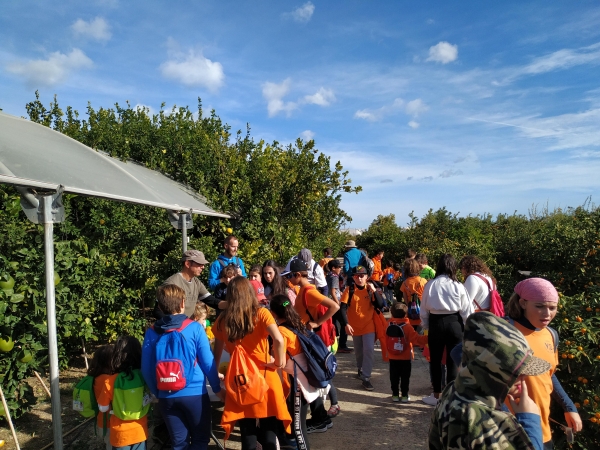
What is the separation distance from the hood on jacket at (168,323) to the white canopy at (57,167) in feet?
4.23

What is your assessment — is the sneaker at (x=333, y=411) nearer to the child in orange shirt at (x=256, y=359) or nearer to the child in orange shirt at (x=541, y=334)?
the child in orange shirt at (x=256, y=359)

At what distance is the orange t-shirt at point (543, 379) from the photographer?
2293 millimetres

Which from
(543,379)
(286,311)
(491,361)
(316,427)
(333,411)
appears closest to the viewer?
(491,361)

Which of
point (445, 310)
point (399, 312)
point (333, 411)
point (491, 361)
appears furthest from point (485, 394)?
point (399, 312)

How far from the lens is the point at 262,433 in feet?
10.5

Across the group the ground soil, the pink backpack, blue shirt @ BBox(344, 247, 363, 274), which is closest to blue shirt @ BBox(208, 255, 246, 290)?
the ground soil

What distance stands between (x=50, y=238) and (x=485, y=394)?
323 cm

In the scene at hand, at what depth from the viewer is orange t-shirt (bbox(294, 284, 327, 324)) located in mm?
4172

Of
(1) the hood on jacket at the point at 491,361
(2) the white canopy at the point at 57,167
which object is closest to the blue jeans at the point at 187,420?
(2) the white canopy at the point at 57,167

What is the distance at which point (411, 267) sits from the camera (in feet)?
19.7

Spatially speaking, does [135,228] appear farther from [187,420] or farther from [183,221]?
[187,420]

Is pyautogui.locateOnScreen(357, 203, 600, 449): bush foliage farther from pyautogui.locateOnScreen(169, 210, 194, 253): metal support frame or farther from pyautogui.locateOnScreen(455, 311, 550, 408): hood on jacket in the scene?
pyautogui.locateOnScreen(169, 210, 194, 253): metal support frame

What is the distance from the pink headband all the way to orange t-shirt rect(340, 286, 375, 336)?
2968mm

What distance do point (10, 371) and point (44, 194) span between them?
5.81 feet
